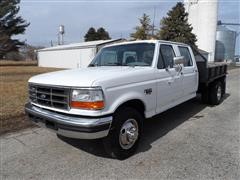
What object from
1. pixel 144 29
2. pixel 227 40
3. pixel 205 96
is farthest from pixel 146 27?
pixel 227 40

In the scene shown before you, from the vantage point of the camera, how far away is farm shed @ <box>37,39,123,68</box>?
3044 centimetres

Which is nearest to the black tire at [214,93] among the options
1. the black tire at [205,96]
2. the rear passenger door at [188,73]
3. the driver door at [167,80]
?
the black tire at [205,96]

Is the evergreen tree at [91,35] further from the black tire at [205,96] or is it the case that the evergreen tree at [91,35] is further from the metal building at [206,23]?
the black tire at [205,96]

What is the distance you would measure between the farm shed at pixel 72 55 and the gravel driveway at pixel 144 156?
25.4 m

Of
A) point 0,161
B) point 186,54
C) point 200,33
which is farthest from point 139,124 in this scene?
point 200,33

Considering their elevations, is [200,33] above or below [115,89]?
above

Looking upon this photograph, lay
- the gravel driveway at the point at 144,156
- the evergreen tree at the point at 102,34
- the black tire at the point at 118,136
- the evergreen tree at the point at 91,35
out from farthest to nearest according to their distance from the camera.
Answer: the evergreen tree at the point at 91,35
the evergreen tree at the point at 102,34
the black tire at the point at 118,136
the gravel driveway at the point at 144,156

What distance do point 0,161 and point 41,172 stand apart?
885 millimetres

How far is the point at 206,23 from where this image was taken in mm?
43781

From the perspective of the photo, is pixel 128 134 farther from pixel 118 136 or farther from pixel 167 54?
pixel 167 54

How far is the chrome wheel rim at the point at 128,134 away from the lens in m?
3.76

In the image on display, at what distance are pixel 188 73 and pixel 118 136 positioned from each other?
2.92 metres

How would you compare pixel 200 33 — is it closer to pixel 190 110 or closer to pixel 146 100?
pixel 190 110

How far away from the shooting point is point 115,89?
350 centimetres
